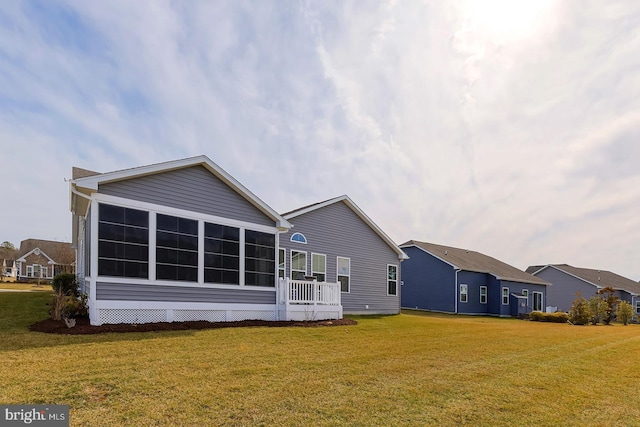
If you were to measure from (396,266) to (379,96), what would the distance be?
9.92 m

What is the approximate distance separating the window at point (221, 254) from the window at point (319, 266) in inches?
212

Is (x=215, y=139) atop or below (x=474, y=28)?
below

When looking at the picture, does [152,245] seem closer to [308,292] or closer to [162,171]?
[162,171]

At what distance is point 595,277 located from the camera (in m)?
42.6

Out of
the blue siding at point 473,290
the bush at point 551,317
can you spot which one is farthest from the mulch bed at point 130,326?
the bush at point 551,317

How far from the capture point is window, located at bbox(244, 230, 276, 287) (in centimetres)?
1289

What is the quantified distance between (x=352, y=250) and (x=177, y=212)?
9.88m

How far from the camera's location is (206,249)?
11.8 meters

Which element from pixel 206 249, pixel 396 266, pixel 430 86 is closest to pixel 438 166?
pixel 430 86

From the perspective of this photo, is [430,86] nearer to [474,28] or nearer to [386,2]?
[474,28]

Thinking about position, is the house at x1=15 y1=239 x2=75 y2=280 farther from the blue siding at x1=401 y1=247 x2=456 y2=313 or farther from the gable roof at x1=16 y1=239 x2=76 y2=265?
the blue siding at x1=401 y1=247 x2=456 y2=313

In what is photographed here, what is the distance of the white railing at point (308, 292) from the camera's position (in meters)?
13.7

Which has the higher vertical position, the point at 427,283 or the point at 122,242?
the point at 122,242

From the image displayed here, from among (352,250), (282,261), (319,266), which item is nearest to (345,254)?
(352,250)
